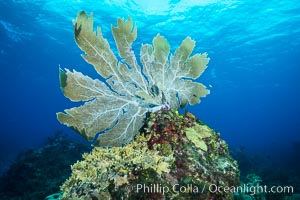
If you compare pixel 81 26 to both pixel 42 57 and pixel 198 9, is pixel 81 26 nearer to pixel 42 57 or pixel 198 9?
pixel 198 9

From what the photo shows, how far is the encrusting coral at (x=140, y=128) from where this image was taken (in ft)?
8.61

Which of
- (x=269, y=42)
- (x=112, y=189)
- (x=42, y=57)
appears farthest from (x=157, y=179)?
(x=42, y=57)

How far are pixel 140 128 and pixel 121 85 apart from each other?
33.8 inches

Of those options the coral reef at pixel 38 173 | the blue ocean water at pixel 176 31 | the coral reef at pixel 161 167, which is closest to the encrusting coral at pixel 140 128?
the coral reef at pixel 161 167

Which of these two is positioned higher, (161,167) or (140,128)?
(140,128)

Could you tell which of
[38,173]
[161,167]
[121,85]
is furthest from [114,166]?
[38,173]

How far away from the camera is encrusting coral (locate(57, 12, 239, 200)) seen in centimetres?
262

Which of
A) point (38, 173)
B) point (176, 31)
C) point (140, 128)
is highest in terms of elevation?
point (176, 31)

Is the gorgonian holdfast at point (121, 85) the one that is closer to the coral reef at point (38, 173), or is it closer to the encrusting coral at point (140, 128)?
the encrusting coral at point (140, 128)

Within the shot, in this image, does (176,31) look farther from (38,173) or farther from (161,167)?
(161,167)

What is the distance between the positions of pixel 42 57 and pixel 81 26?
1424 inches

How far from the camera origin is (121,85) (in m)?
4.18

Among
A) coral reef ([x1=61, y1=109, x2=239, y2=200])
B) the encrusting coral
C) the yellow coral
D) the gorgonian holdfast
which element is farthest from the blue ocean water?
the yellow coral

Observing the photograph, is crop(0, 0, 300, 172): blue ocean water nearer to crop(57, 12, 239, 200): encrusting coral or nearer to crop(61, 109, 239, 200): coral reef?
crop(57, 12, 239, 200): encrusting coral
